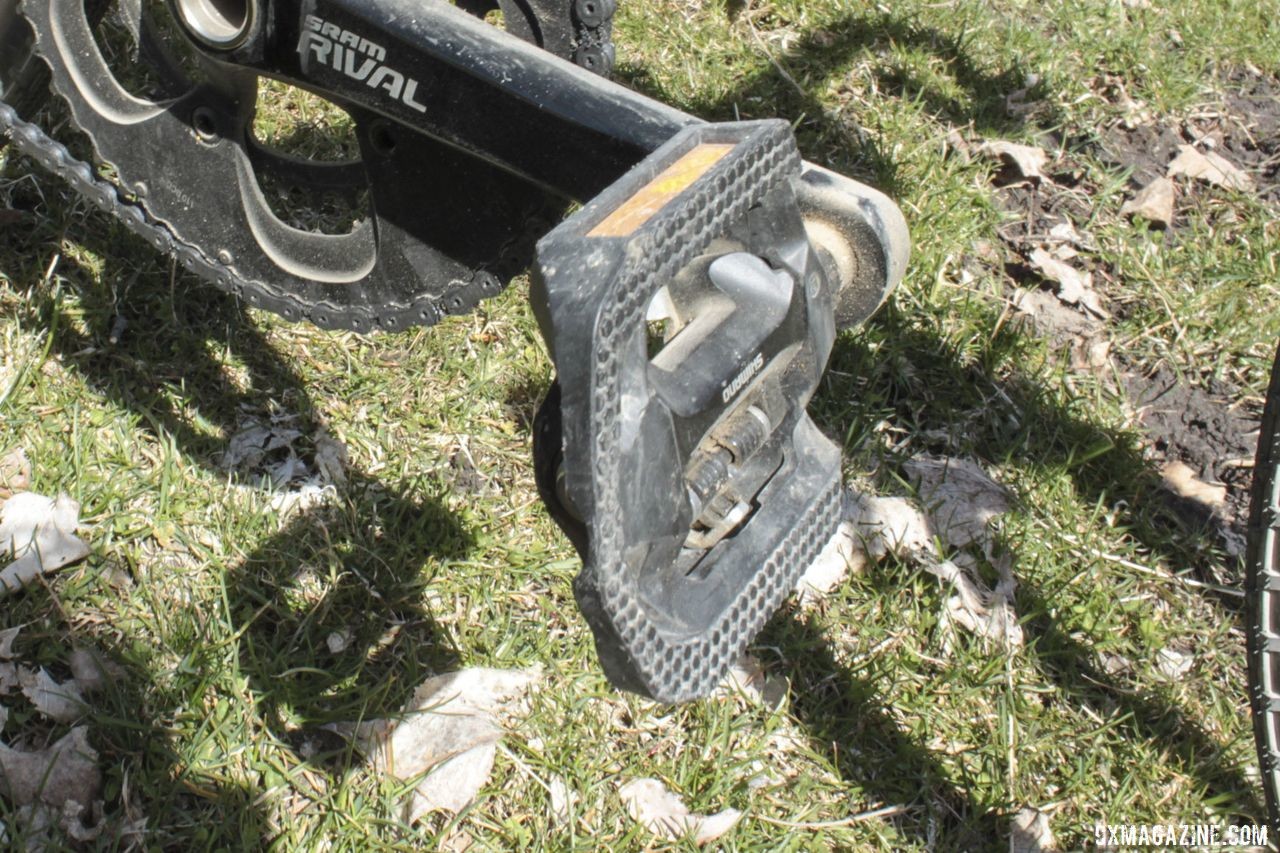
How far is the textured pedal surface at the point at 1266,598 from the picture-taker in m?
2.29

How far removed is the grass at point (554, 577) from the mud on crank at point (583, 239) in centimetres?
56

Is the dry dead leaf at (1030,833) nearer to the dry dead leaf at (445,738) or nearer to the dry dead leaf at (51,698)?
the dry dead leaf at (445,738)

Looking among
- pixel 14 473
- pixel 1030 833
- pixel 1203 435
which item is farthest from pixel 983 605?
pixel 14 473

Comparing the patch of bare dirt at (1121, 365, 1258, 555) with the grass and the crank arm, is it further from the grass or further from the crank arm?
the crank arm

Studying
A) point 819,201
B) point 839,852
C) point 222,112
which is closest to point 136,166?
point 222,112

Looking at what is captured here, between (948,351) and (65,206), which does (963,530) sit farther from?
(65,206)

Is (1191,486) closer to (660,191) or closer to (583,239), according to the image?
(660,191)

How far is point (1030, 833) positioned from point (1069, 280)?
1.64 m

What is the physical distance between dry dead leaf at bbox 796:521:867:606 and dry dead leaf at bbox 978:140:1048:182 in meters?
1.50

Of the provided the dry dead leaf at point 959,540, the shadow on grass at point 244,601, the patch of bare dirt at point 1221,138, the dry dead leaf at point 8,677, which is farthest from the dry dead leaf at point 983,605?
the dry dead leaf at point 8,677

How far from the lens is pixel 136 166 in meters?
2.52

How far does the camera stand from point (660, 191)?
1671 mm

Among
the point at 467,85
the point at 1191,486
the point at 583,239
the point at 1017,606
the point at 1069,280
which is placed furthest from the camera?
the point at 1069,280

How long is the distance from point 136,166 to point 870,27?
99.5 inches
